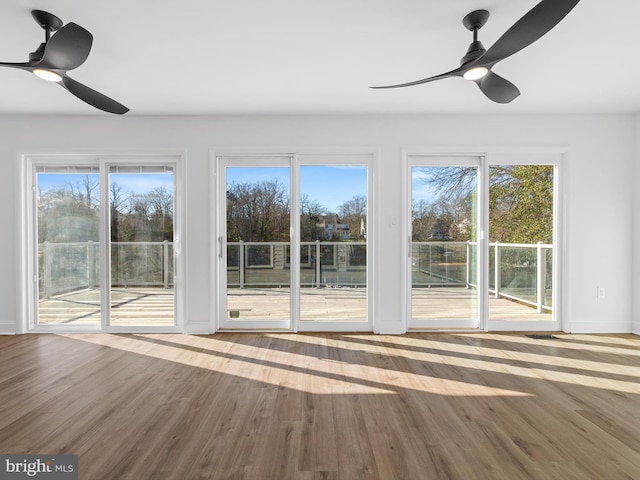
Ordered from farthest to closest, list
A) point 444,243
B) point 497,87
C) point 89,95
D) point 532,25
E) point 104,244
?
point 444,243 < point 104,244 < point 89,95 < point 497,87 < point 532,25

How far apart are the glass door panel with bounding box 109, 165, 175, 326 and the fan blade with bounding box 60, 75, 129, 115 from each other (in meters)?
1.44

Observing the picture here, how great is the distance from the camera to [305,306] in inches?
172

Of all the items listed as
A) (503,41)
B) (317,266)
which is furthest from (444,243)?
(503,41)

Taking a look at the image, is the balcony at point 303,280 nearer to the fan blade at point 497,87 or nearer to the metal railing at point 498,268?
the metal railing at point 498,268

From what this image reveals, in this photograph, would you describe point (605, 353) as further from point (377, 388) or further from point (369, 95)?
point (369, 95)

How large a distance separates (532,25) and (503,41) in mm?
161

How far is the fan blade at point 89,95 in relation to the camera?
263 cm

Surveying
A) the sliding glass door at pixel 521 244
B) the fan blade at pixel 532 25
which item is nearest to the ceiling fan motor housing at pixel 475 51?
the fan blade at pixel 532 25

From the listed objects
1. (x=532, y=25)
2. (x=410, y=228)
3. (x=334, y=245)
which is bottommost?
(x=334, y=245)

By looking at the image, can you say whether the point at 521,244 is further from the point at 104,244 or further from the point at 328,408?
the point at 104,244

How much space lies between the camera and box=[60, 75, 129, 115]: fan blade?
2.63 metres

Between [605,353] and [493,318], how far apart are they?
1.08m

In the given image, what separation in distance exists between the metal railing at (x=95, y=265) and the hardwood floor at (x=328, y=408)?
0.75 m

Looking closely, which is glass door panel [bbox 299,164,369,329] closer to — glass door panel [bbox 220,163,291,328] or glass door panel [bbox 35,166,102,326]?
glass door panel [bbox 220,163,291,328]
